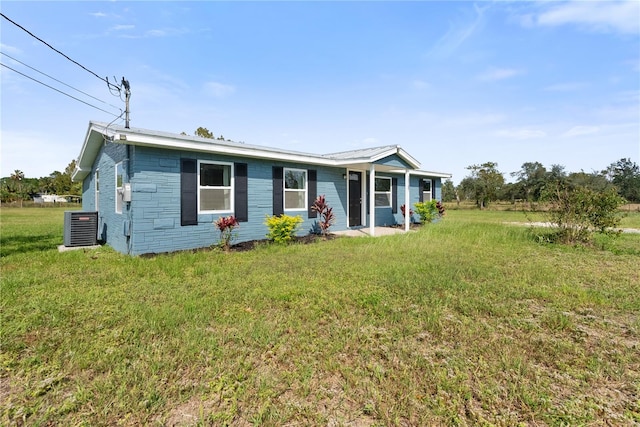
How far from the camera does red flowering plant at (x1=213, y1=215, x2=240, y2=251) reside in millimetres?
7172

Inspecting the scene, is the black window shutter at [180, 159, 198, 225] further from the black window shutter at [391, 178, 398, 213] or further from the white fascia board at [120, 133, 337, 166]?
the black window shutter at [391, 178, 398, 213]

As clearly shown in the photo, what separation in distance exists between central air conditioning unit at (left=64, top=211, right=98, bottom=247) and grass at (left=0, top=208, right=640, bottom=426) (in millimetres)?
2579

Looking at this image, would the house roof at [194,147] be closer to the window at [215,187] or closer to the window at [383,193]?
the window at [215,187]

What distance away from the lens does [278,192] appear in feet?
28.9

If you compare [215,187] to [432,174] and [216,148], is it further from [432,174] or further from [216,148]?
[432,174]

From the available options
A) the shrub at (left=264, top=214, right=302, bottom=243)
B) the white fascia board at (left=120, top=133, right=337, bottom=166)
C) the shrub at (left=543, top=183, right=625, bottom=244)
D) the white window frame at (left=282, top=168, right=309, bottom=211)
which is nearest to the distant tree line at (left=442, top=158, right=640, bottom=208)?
the shrub at (left=543, top=183, right=625, bottom=244)

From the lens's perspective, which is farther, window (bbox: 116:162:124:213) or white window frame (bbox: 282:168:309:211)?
white window frame (bbox: 282:168:309:211)

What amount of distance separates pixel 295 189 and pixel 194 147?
340 centimetres

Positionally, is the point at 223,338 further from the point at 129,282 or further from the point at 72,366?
the point at 129,282

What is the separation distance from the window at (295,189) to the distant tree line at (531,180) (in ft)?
90.1

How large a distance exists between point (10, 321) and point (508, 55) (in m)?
11.9

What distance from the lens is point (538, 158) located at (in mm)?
33250

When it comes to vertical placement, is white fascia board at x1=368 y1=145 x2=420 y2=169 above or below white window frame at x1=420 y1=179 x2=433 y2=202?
above

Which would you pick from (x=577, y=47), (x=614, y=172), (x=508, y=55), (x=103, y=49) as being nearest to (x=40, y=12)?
(x=103, y=49)
